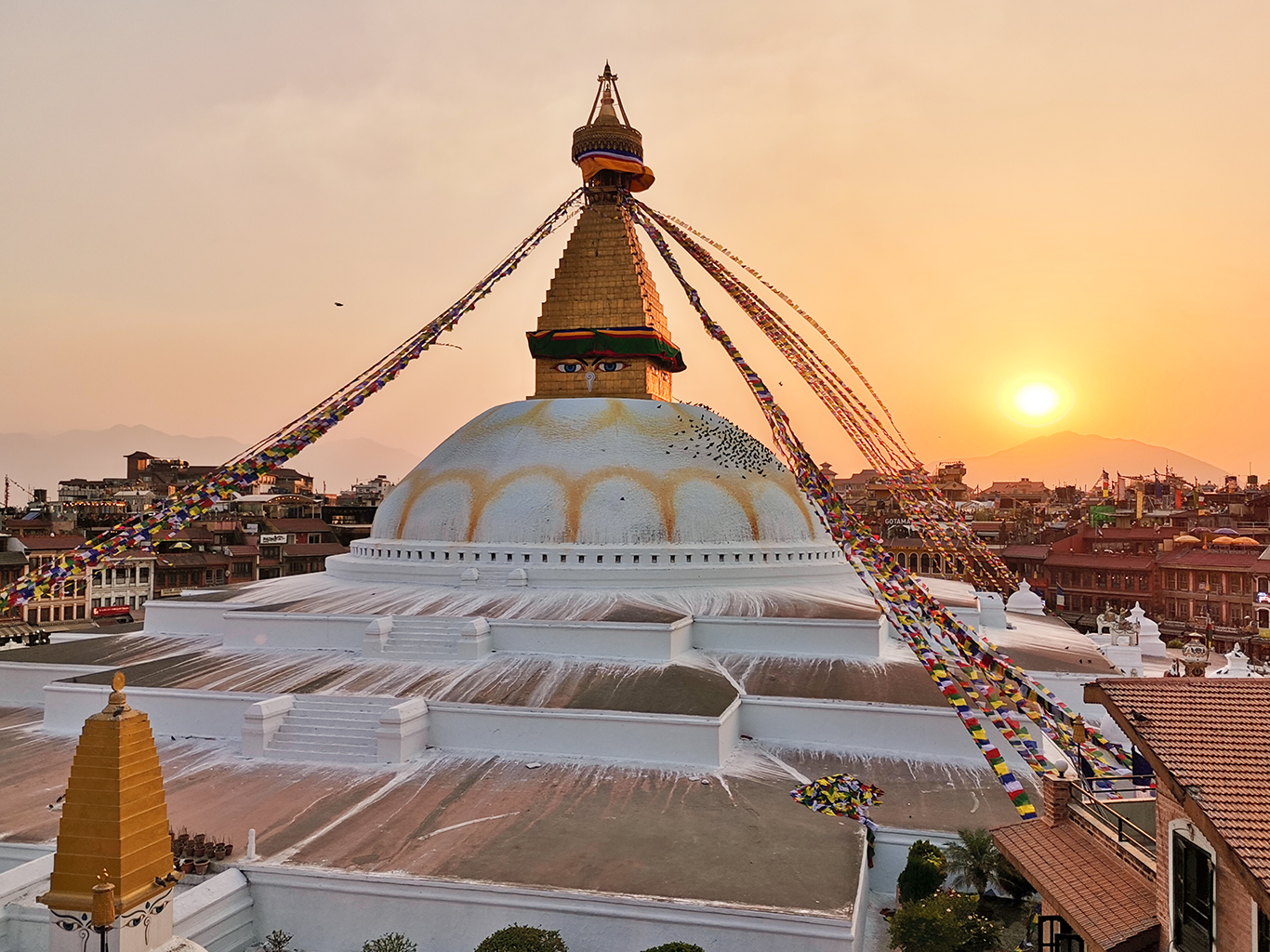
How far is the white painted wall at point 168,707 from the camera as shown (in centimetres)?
1225

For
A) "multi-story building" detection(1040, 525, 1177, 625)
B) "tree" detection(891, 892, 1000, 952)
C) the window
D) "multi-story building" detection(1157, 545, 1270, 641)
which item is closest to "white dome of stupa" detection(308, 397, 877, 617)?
"tree" detection(891, 892, 1000, 952)

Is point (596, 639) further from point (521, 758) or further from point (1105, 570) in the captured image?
point (1105, 570)

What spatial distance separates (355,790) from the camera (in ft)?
33.6

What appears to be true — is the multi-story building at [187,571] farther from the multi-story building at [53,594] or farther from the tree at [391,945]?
the tree at [391,945]

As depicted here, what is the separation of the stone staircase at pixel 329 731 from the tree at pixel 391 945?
3.76 m

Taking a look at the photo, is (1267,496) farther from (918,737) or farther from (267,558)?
(267,558)

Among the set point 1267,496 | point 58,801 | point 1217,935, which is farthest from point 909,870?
point 1267,496

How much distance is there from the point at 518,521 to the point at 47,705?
802cm

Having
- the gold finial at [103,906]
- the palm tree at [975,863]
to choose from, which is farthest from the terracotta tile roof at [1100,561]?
the gold finial at [103,906]

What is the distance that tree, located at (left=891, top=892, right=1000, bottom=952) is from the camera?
712 centimetres

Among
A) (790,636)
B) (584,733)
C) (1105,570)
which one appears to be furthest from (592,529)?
(1105,570)

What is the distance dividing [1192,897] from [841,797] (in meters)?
5.64

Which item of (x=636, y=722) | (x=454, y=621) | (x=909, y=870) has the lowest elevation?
(x=909, y=870)

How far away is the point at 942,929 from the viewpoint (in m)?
7.11
